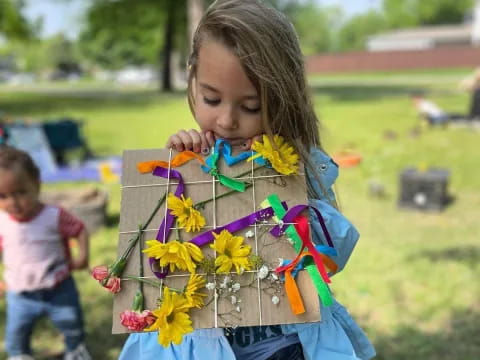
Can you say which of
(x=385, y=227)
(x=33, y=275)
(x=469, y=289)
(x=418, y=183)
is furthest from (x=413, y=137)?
(x=33, y=275)

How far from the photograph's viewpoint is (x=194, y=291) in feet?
4.91

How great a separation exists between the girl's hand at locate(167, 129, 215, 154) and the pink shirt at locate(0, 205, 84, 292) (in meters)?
1.57

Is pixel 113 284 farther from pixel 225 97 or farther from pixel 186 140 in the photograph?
pixel 225 97

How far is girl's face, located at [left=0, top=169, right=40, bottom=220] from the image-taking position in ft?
9.18

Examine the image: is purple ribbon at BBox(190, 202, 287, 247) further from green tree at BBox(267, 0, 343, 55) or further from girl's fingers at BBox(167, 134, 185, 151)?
green tree at BBox(267, 0, 343, 55)

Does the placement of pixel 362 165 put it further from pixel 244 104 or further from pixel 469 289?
pixel 244 104

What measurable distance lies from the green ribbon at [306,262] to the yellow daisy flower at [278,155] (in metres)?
0.09

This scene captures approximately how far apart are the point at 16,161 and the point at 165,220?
5.30 ft

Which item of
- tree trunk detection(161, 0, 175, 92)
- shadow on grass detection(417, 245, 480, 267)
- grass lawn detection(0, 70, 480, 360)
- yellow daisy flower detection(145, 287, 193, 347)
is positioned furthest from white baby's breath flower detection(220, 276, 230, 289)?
Result: tree trunk detection(161, 0, 175, 92)

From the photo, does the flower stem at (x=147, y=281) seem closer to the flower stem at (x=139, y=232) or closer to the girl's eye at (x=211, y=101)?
the flower stem at (x=139, y=232)

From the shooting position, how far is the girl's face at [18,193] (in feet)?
9.18

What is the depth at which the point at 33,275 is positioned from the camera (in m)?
2.96

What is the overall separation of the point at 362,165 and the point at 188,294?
7.58 meters

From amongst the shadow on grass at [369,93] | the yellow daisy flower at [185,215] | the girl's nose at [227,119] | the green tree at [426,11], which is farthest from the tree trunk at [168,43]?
the green tree at [426,11]
